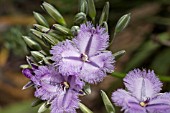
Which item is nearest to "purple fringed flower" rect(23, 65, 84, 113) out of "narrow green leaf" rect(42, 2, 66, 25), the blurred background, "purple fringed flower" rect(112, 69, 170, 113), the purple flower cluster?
the purple flower cluster

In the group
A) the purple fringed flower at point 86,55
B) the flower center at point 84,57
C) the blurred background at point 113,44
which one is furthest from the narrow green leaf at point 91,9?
the blurred background at point 113,44

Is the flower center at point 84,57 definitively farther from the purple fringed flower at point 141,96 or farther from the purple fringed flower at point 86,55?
the purple fringed flower at point 141,96

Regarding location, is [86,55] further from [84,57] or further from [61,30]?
[61,30]

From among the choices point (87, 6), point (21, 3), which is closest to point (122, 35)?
point (21, 3)

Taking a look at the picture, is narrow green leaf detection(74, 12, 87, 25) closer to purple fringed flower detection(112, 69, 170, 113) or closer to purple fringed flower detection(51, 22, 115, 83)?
purple fringed flower detection(51, 22, 115, 83)

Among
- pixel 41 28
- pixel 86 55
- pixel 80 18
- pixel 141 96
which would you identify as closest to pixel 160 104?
pixel 141 96

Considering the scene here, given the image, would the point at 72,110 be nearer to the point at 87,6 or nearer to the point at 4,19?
the point at 87,6
